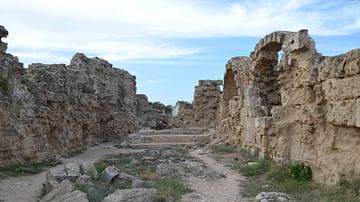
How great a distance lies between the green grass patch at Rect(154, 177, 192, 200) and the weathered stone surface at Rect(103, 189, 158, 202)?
225 mm

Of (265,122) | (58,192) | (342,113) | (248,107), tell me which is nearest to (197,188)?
(58,192)

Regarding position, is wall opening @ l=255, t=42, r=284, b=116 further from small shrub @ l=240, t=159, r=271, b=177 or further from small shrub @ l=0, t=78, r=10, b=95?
small shrub @ l=0, t=78, r=10, b=95

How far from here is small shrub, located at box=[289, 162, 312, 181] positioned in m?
8.48

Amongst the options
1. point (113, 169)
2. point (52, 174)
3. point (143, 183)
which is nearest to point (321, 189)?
point (143, 183)

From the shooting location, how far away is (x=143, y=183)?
8.28 meters

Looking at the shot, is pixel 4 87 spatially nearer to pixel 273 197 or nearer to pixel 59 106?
pixel 59 106

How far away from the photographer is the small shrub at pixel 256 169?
1002 centimetres

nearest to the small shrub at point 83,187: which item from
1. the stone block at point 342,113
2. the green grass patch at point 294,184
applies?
the green grass patch at point 294,184

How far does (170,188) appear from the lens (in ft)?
25.9

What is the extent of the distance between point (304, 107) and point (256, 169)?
6.84 ft

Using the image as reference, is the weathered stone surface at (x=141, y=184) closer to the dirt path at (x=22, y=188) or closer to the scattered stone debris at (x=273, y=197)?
the dirt path at (x=22, y=188)

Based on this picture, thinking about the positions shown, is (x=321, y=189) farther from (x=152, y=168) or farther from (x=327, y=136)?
(x=152, y=168)

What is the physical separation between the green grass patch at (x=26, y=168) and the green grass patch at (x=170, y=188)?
382cm

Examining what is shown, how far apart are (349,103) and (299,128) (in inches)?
100
